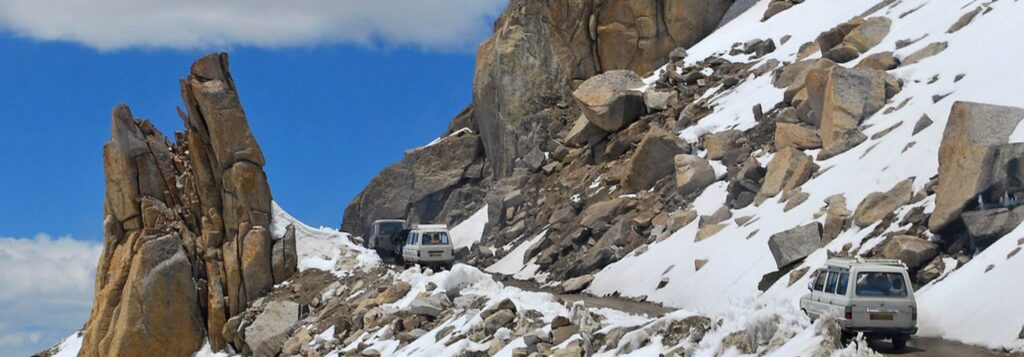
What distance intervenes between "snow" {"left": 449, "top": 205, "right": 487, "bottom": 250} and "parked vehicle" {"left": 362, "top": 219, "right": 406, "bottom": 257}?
15.4 feet

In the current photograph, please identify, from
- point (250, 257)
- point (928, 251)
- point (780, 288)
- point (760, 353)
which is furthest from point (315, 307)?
point (760, 353)

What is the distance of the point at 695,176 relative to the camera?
40531 mm

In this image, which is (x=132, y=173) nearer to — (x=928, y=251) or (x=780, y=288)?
(x=780, y=288)

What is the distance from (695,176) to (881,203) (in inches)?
489

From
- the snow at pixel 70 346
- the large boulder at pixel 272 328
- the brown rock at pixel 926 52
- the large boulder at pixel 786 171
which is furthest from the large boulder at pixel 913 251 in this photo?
the snow at pixel 70 346

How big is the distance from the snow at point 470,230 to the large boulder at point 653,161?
12.3 m

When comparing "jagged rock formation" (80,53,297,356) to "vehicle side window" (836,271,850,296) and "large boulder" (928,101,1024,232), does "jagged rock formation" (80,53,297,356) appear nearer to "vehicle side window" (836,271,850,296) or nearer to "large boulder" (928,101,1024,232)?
"large boulder" (928,101,1024,232)

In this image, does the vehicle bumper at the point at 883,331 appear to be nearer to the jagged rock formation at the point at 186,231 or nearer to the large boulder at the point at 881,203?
the large boulder at the point at 881,203

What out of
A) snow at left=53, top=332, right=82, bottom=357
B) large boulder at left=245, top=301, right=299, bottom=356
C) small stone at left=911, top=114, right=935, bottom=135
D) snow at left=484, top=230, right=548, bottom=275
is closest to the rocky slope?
small stone at left=911, top=114, right=935, bottom=135

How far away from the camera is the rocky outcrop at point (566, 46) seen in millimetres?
60969

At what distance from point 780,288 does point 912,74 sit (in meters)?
14.2

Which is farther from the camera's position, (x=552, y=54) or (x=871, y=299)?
(x=552, y=54)

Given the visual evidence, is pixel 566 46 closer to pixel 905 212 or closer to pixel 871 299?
pixel 905 212

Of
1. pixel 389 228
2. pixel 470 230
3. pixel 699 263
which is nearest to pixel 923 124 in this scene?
pixel 699 263
